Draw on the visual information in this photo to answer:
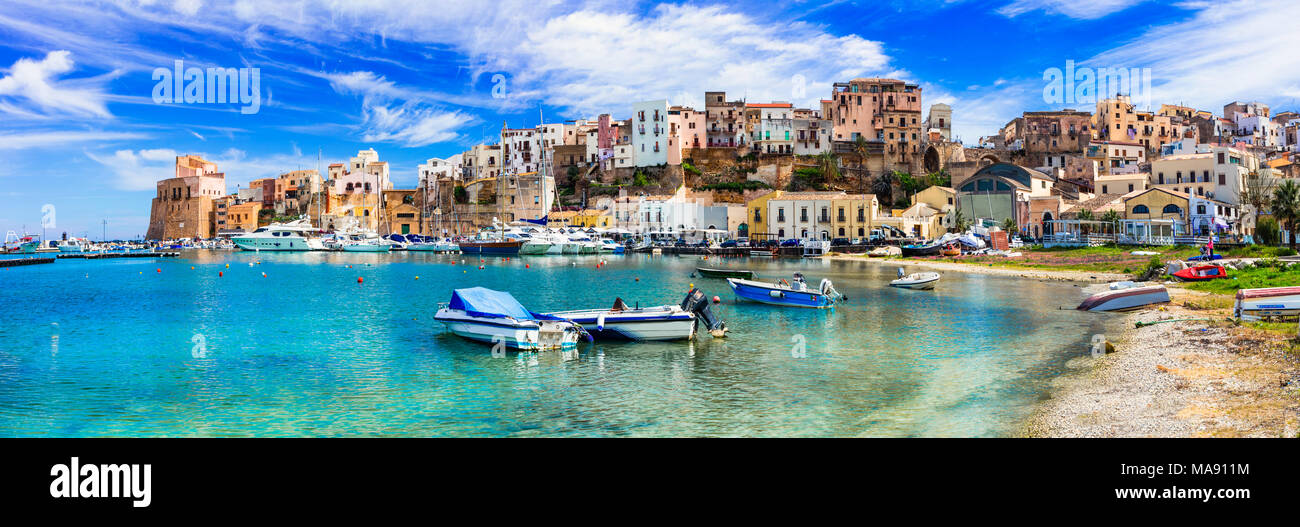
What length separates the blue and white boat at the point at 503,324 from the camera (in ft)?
66.1

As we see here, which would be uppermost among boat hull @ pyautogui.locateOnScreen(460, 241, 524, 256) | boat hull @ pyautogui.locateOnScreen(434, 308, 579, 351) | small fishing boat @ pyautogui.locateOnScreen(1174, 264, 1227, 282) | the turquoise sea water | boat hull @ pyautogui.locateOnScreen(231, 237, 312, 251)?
boat hull @ pyautogui.locateOnScreen(231, 237, 312, 251)

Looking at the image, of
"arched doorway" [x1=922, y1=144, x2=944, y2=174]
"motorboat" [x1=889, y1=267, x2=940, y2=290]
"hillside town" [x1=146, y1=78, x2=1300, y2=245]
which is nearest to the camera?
"motorboat" [x1=889, y1=267, x2=940, y2=290]

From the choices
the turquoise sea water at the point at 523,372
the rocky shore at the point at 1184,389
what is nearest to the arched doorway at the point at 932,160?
the turquoise sea water at the point at 523,372

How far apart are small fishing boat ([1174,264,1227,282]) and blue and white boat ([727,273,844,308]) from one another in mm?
14234

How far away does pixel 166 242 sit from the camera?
12738cm

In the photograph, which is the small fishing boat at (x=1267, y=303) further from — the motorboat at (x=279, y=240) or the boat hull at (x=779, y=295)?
the motorboat at (x=279, y=240)

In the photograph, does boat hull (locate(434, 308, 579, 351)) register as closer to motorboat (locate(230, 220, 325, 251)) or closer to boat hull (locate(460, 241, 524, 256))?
boat hull (locate(460, 241, 524, 256))

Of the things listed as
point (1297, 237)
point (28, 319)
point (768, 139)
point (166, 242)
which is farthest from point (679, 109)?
point (166, 242)

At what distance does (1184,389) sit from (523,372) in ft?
42.7

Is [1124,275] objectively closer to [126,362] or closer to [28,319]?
[126,362]

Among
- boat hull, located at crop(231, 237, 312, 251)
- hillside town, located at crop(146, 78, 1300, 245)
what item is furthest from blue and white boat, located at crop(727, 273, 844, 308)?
boat hull, located at crop(231, 237, 312, 251)

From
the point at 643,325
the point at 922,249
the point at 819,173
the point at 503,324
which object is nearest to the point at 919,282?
the point at 643,325

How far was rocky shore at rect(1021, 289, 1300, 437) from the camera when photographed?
34.0ft
